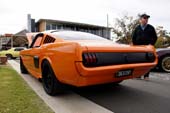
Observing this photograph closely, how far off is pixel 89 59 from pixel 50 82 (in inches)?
59.5

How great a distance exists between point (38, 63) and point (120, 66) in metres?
2.20

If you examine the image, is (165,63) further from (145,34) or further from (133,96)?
(133,96)

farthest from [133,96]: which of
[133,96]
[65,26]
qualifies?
[65,26]

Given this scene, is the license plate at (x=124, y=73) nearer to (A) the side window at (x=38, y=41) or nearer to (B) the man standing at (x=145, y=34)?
(B) the man standing at (x=145, y=34)

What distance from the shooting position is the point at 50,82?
197 inches

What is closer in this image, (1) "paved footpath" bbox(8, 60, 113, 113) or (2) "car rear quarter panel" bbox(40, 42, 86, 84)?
(2) "car rear quarter panel" bbox(40, 42, 86, 84)

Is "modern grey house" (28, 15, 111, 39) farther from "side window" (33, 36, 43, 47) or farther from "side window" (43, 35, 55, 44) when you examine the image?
"side window" (43, 35, 55, 44)

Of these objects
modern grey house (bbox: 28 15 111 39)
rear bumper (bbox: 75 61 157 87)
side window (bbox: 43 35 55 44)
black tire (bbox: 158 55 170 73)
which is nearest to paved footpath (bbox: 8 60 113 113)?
rear bumper (bbox: 75 61 157 87)

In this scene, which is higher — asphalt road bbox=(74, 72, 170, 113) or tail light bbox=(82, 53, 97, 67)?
tail light bbox=(82, 53, 97, 67)

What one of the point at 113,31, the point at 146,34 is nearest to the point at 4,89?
the point at 146,34

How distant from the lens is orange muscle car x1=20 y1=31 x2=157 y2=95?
3.81m

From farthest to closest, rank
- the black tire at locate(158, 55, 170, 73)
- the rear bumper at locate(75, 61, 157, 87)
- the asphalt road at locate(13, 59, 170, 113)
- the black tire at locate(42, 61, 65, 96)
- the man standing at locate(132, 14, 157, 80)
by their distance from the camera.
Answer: the black tire at locate(158, 55, 170, 73) < the man standing at locate(132, 14, 157, 80) < the black tire at locate(42, 61, 65, 96) < the asphalt road at locate(13, 59, 170, 113) < the rear bumper at locate(75, 61, 157, 87)

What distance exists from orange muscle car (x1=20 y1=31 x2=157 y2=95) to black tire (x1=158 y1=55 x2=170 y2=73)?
3561 mm

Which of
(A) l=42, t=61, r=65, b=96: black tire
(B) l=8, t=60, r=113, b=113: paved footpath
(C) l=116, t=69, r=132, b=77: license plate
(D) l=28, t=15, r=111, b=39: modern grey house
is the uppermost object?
(D) l=28, t=15, r=111, b=39: modern grey house
